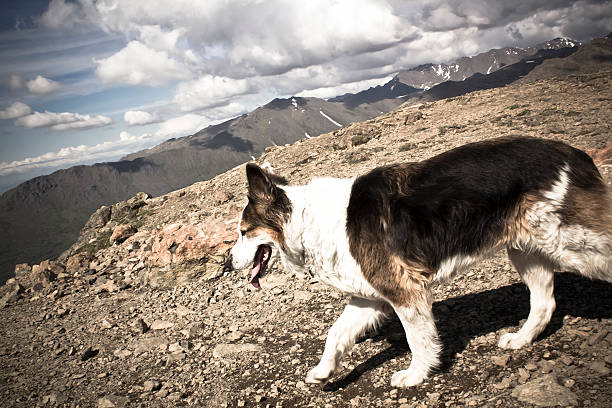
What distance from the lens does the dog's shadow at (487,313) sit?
5121mm

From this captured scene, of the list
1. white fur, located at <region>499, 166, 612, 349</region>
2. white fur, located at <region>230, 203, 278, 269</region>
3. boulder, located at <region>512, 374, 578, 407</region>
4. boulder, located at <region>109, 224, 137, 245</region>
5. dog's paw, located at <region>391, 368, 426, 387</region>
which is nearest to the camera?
boulder, located at <region>512, 374, 578, 407</region>

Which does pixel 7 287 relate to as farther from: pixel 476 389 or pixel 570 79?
pixel 570 79

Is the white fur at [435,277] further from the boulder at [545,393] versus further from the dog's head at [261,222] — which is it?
the boulder at [545,393]

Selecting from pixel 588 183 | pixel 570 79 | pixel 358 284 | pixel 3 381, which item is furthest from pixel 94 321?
pixel 570 79

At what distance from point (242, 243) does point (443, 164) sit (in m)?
2.94

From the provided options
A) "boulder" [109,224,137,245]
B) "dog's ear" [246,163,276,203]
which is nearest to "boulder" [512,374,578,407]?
"dog's ear" [246,163,276,203]

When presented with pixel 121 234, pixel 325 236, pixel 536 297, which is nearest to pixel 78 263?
pixel 121 234

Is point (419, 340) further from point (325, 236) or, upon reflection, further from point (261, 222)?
point (261, 222)

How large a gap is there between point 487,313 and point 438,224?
9.00 feet

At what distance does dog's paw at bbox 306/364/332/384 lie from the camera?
4.85 m

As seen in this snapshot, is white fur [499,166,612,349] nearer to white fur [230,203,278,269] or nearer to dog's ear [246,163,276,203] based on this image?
dog's ear [246,163,276,203]

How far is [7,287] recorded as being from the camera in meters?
11.9

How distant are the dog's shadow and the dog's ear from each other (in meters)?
2.86

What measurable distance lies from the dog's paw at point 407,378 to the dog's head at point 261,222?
7.64 ft
